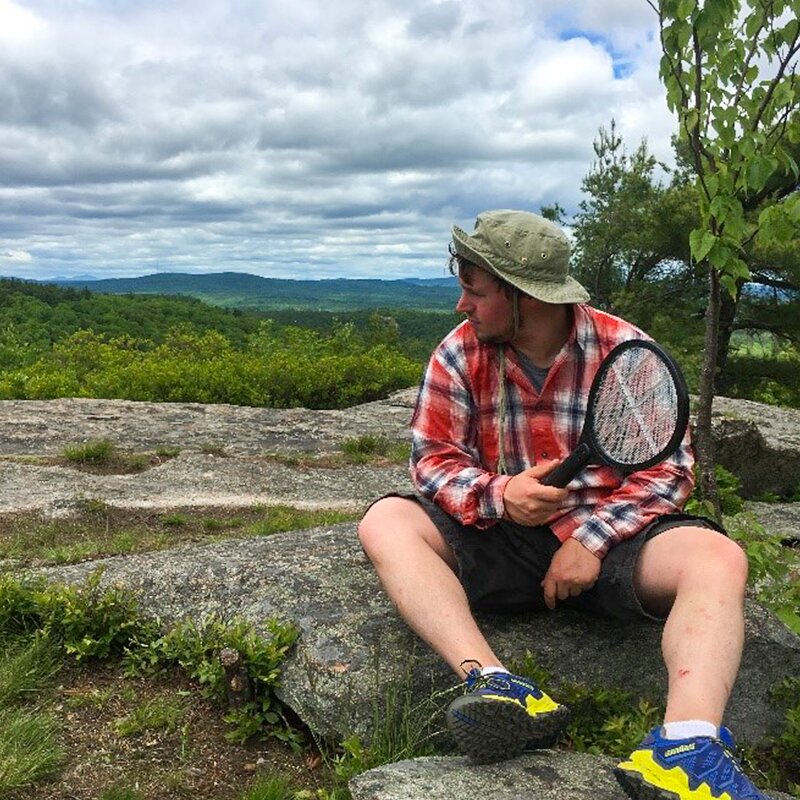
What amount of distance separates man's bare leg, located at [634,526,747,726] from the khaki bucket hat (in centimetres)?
107

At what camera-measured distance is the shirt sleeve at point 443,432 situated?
3.83 m

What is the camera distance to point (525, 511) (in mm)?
3500

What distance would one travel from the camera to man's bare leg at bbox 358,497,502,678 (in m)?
3.24

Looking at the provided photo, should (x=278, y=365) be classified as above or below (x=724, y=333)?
below

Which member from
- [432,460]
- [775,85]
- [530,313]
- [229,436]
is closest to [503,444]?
[432,460]

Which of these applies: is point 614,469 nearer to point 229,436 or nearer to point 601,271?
point 229,436

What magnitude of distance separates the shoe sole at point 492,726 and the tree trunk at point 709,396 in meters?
2.31

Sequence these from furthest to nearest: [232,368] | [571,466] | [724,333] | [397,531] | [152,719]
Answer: [724,333]
[232,368]
[397,531]
[152,719]
[571,466]

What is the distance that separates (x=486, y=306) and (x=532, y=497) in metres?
0.83

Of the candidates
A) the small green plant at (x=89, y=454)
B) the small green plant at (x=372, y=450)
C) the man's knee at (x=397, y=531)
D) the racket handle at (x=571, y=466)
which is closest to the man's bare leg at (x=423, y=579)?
the man's knee at (x=397, y=531)

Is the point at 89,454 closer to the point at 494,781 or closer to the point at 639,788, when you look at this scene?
the point at 494,781

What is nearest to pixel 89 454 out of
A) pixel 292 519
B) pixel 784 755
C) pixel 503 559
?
pixel 292 519

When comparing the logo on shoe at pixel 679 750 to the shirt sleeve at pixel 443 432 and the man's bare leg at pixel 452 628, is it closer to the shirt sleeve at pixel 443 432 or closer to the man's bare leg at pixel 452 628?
the man's bare leg at pixel 452 628

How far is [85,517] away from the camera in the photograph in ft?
23.0
